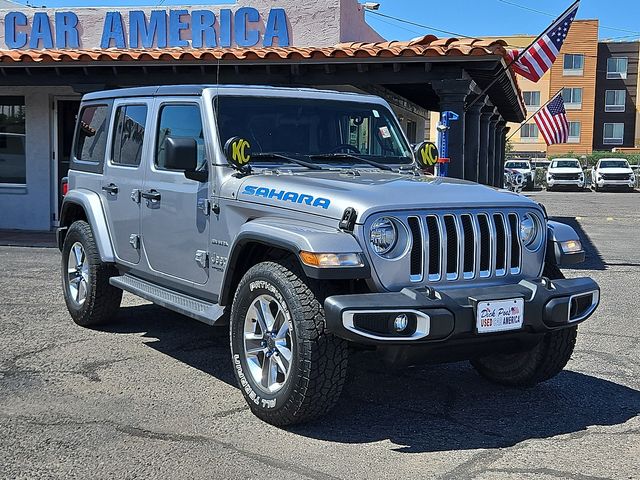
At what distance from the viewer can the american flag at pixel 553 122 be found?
23.3 m

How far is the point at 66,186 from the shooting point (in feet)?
24.2

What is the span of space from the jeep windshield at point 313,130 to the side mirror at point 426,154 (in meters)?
0.07

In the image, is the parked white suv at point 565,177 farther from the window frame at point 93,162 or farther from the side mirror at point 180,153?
the side mirror at point 180,153

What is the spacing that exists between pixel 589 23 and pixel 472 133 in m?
51.7

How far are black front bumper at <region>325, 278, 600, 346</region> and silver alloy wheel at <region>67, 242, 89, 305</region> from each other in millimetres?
3390

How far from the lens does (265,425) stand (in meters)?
4.49

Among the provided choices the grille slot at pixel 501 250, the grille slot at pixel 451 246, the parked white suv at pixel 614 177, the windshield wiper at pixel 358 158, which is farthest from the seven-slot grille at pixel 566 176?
the grille slot at pixel 451 246

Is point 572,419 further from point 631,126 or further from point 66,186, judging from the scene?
point 631,126

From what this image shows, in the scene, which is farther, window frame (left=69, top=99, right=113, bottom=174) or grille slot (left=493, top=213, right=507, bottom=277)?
window frame (left=69, top=99, right=113, bottom=174)

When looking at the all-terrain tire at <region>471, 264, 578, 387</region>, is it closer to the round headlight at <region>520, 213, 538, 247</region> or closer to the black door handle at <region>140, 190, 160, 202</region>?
the round headlight at <region>520, 213, 538, 247</region>

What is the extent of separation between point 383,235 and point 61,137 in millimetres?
11232

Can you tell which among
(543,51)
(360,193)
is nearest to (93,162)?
(360,193)

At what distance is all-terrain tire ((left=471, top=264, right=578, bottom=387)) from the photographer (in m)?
4.95

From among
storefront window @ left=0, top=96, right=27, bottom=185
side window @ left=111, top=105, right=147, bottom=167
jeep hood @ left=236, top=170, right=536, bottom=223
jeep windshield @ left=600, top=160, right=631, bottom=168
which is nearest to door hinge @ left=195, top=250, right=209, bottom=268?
jeep hood @ left=236, top=170, right=536, bottom=223
